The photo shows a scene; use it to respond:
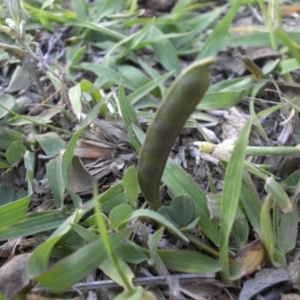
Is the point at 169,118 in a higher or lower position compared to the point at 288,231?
higher

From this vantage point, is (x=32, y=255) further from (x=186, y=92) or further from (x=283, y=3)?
(x=283, y=3)

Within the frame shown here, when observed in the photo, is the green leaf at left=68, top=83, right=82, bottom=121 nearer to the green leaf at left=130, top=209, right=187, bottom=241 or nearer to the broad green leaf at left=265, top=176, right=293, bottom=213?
the green leaf at left=130, top=209, right=187, bottom=241

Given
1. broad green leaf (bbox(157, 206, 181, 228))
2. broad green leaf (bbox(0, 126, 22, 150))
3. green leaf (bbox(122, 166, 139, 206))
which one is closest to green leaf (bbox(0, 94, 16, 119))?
broad green leaf (bbox(0, 126, 22, 150))

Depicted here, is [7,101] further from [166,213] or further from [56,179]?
[166,213]

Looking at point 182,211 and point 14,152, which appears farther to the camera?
point 14,152

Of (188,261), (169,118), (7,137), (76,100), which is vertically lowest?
(188,261)

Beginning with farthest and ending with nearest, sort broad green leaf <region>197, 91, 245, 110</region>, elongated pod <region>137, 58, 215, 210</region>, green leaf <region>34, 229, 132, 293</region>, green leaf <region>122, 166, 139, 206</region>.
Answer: broad green leaf <region>197, 91, 245, 110</region> → green leaf <region>122, 166, 139, 206</region> → green leaf <region>34, 229, 132, 293</region> → elongated pod <region>137, 58, 215, 210</region>

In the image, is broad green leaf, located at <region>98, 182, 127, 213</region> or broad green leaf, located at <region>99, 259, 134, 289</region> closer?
broad green leaf, located at <region>99, 259, 134, 289</region>

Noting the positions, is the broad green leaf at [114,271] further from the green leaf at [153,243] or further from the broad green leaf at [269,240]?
the broad green leaf at [269,240]

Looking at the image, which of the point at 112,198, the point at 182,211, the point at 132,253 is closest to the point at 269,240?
the point at 182,211
